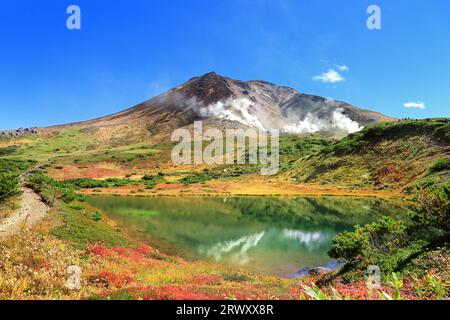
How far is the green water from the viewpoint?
27.0 metres

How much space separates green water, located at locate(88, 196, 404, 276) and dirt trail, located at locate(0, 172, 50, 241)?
9.50 metres

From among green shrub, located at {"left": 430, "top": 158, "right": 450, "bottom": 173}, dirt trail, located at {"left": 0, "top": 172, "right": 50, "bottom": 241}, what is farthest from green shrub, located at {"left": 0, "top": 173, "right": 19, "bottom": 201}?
green shrub, located at {"left": 430, "top": 158, "right": 450, "bottom": 173}

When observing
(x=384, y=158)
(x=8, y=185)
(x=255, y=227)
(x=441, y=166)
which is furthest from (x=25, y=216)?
(x=384, y=158)

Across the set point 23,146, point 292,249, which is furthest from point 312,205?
point 23,146

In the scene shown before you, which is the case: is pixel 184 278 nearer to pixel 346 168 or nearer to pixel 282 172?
pixel 346 168

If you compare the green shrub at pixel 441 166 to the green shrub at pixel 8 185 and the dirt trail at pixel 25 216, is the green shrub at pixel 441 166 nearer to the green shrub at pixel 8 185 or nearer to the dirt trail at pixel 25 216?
the dirt trail at pixel 25 216

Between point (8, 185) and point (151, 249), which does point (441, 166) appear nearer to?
point (151, 249)

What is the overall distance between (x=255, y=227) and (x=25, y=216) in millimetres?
24201

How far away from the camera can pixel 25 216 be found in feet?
79.0

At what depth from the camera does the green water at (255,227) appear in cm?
2703

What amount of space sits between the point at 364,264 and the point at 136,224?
28.0 metres

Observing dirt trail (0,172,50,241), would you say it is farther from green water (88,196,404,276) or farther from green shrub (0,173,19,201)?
green water (88,196,404,276)

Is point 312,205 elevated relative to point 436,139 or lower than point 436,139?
lower
